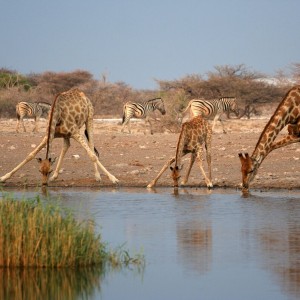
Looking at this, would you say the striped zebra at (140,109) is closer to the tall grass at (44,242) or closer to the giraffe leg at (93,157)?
the giraffe leg at (93,157)

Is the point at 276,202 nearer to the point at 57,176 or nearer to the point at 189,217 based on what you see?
the point at 189,217

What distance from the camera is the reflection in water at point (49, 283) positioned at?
287 inches

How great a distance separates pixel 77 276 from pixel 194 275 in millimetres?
953

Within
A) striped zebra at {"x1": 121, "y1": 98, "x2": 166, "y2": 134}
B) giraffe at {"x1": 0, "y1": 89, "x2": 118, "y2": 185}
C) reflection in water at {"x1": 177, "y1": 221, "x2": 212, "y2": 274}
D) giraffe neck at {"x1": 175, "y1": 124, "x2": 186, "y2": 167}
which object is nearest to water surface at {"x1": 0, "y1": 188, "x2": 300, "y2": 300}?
reflection in water at {"x1": 177, "y1": 221, "x2": 212, "y2": 274}

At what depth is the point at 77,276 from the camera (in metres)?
7.80

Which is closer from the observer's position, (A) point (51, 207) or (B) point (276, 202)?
(A) point (51, 207)

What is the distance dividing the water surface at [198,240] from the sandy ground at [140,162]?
102 cm

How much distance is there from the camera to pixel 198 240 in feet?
31.4

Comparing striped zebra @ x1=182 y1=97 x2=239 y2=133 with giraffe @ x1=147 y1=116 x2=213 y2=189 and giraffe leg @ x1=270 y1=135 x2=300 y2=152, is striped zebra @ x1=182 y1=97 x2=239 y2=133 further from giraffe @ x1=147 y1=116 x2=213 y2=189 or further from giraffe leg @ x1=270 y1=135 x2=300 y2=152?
giraffe leg @ x1=270 y1=135 x2=300 y2=152

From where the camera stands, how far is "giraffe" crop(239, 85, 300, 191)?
13.7 metres

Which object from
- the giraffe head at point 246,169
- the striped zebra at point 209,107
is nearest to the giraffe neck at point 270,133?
the giraffe head at point 246,169

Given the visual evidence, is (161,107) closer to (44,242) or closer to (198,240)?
(198,240)

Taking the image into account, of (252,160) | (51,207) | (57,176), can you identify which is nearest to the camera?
(51,207)

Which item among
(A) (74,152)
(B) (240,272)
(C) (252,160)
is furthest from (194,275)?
(A) (74,152)
